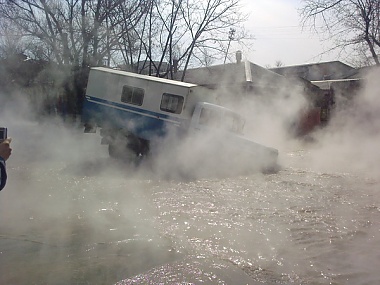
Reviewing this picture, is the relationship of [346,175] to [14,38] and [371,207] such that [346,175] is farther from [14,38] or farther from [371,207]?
[14,38]

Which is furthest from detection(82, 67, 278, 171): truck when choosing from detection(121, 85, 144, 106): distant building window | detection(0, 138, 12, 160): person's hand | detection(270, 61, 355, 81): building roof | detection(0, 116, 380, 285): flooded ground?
detection(270, 61, 355, 81): building roof

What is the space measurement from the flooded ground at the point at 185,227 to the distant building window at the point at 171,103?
76.8 inches

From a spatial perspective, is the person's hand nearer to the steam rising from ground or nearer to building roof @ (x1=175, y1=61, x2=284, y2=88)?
the steam rising from ground

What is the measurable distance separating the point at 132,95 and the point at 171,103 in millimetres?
1335

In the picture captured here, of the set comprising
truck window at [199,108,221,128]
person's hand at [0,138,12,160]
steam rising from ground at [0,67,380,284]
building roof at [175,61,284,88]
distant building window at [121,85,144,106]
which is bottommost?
steam rising from ground at [0,67,380,284]

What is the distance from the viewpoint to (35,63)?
18.5 metres

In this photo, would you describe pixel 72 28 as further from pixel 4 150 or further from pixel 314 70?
pixel 314 70

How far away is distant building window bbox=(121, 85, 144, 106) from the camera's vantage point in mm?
10586

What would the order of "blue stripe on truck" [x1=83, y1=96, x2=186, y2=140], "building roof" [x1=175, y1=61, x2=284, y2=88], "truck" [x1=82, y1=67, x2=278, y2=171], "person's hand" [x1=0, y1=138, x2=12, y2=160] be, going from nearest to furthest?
"person's hand" [x1=0, y1=138, x2=12, y2=160] < "truck" [x1=82, y1=67, x2=278, y2=171] < "blue stripe on truck" [x1=83, y1=96, x2=186, y2=140] < "building roof" [x1=175, y1=61, x2=284, y2=88]

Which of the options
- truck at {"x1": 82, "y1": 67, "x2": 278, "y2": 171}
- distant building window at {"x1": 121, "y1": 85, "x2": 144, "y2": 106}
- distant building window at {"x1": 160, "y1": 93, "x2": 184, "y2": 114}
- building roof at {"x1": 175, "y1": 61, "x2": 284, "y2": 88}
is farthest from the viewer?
building roof at {"x1": 175, "y1": 61, "x2": 284, "y2": 88}

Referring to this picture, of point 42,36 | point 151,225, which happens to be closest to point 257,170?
point 151,225

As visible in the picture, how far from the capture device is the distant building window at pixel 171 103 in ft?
32.7

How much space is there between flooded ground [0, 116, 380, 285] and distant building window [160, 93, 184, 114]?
1950 millimetres

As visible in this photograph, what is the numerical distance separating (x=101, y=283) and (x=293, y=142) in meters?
12.7
